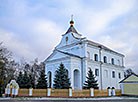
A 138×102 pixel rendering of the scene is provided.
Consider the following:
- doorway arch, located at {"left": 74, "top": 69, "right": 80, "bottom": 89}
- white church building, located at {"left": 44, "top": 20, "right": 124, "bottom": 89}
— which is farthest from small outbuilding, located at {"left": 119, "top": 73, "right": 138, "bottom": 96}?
doorway arch, located at {"left": 74, "top": 69, "right": 80, "bottom": 89}

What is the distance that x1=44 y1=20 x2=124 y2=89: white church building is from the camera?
2419 centimetres

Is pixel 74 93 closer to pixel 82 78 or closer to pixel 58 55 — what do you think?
pixel 82 78

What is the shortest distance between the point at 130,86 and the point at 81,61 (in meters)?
8.19

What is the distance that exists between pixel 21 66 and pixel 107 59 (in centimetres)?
2129

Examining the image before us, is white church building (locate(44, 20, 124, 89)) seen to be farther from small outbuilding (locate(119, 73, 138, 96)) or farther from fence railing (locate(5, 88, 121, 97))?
small outbuilding (locate(119, 73, 138, 96))

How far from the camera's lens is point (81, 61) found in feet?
83.0

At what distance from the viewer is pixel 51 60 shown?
26.8 m

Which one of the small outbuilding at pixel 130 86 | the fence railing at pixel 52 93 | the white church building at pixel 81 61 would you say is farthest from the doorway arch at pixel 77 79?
the small outbuilding at pixel 130 86

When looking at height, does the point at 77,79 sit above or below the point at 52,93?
above

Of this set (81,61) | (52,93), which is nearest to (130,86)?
(81,61)

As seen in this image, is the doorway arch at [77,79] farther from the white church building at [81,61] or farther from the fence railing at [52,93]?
the fence railing at [52,93]

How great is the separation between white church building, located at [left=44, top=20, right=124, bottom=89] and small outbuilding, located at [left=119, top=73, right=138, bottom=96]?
226 inches

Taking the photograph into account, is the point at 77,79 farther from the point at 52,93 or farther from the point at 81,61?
the point at 52,93

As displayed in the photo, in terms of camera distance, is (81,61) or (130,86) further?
(81,61)
